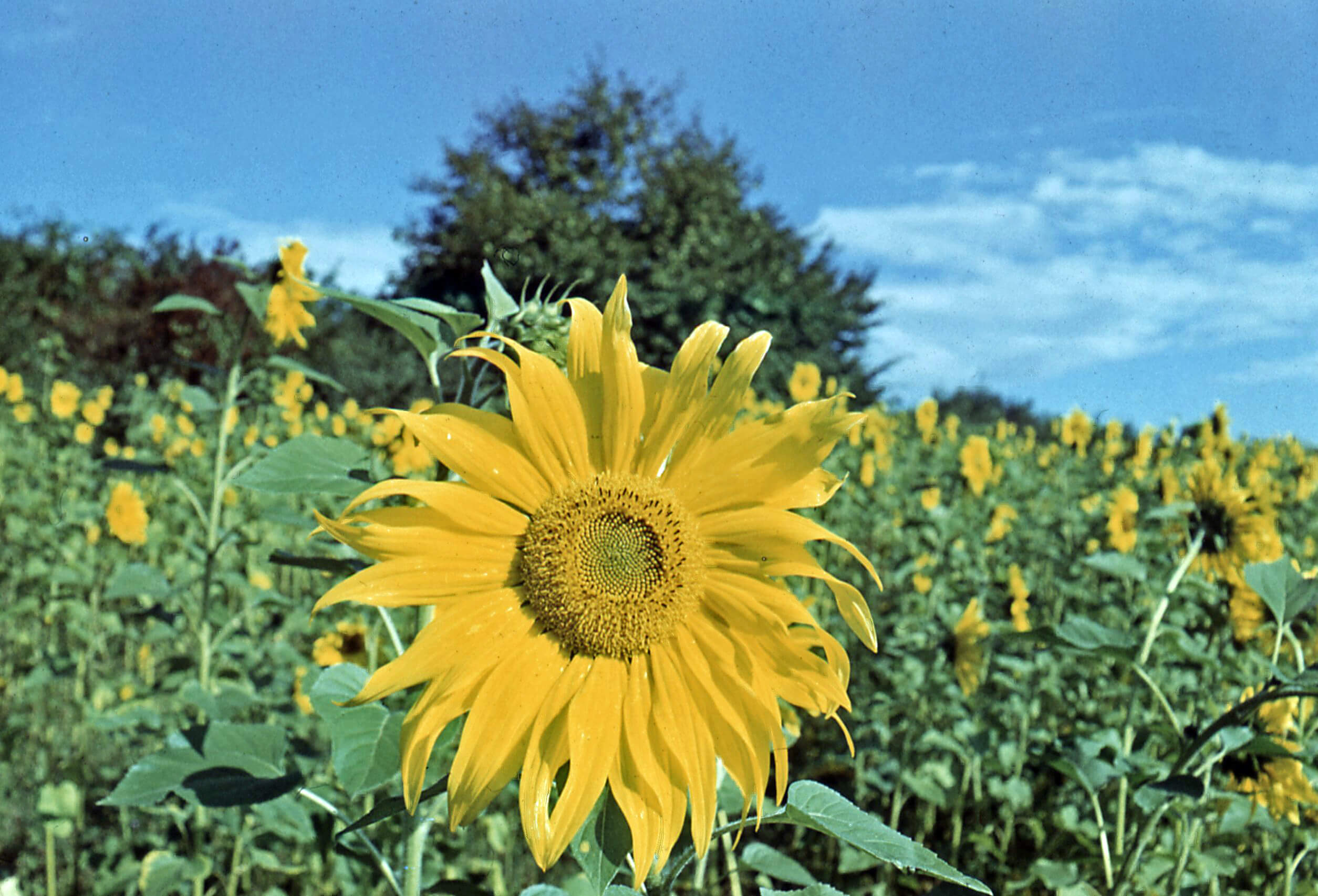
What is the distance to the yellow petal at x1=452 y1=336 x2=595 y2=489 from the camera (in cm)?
89

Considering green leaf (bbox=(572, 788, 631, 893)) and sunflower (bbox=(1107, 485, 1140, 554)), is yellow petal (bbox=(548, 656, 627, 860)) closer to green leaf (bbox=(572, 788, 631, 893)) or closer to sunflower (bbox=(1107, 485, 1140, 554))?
green leaf (bbox=(572, 788, 631, 893))

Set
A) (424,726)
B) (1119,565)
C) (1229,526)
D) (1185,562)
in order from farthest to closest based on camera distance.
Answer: (1229,526), (1185,562), (1119,565), (424,726)

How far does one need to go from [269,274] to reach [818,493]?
1.93m

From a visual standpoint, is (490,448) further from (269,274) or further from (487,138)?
(487,138)

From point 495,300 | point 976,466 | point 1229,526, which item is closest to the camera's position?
point 495,300

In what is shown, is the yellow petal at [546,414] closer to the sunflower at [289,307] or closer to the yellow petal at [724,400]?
the yellow petal at [724,400]

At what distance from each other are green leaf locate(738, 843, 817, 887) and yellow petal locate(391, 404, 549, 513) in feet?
2.29

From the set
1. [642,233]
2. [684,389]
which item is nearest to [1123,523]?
[684,389]

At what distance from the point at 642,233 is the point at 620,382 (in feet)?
55.1

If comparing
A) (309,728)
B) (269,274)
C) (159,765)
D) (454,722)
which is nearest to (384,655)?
(309,728)

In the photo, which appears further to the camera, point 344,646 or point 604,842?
point 344,646

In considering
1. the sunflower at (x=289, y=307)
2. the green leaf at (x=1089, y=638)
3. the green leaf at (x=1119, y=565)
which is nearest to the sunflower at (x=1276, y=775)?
the green leaf at (x=1119, y=565)

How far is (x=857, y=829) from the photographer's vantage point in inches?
36.0

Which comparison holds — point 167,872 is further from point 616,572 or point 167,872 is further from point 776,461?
point 776,461
